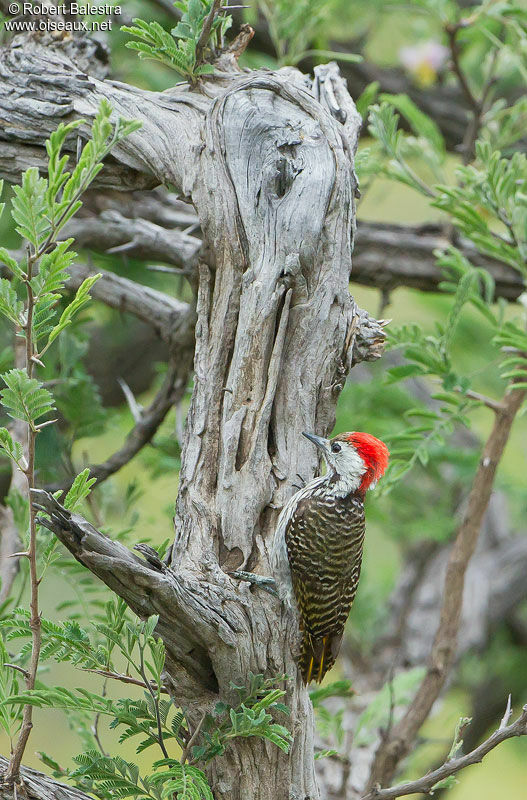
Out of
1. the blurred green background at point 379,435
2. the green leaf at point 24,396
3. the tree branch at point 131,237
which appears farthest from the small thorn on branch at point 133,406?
the green leaf at point 24,396

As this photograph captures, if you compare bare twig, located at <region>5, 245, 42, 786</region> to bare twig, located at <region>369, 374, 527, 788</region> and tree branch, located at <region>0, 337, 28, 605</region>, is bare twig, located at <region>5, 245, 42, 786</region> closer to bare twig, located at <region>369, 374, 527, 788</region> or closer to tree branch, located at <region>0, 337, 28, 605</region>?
tree branch, located at <region>0, 337, 28, 605</region>

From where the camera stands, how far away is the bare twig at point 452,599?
3111 millimetres

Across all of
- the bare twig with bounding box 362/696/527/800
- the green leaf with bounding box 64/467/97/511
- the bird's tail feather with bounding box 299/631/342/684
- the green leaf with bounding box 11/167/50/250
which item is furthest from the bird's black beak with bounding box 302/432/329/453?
the green leaf with bounding box 11/167/50/250

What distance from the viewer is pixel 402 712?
4160 millimetres

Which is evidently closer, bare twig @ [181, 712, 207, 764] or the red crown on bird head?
bare twig @ [181, 712, 207, 764]

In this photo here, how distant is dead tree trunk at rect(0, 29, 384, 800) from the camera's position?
1929 mm

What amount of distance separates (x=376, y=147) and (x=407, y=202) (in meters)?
7.43

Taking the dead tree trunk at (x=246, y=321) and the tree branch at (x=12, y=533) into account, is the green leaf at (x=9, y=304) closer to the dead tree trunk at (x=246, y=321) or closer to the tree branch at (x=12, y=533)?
the dead tree trunk at (x=246, y=321)

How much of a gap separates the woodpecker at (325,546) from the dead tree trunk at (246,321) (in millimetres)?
71

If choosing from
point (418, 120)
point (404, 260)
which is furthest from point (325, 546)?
point (418, 120)

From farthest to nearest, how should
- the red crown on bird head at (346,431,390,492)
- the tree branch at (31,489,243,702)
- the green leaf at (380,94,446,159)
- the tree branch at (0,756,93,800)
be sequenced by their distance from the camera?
1. the green leaf at (380,94,446,159)
2. the red crown on bird head at (346,431,390,492)
3. the tree branch at (0,756,93,800)
4. the tree branch at (31,489,243,702)

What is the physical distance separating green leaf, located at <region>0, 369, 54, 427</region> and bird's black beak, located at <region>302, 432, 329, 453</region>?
812 millimetres

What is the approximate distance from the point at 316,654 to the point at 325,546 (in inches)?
12.0

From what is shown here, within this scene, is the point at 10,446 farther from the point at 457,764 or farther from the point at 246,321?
the point at 457,764
